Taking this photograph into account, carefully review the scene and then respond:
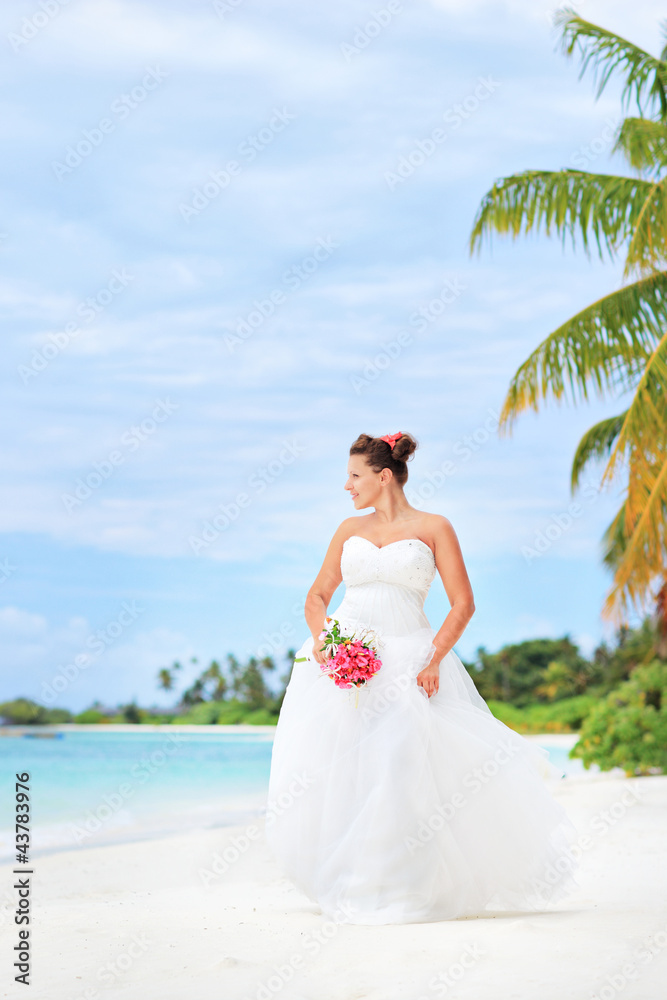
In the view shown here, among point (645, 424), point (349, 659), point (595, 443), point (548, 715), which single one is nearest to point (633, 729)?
point (595, 443)

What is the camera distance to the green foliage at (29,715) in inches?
1960

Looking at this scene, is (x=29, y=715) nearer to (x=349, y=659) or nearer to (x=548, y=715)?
(x=548, y=715)

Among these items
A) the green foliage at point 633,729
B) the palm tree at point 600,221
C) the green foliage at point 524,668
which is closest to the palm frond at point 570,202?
the palm tree at point 600,221

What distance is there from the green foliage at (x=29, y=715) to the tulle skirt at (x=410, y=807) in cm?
4627

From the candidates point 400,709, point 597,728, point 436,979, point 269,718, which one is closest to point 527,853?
point 400,709

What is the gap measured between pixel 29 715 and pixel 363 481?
166 feet

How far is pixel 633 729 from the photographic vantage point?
14.9 metres

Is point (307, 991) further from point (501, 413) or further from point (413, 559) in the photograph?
point (501, 413)

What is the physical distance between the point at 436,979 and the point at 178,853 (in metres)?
8.20

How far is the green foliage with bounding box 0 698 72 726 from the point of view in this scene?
4979 cm

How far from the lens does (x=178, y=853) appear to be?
37.5 ft

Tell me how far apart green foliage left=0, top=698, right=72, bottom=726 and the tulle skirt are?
46.3 m

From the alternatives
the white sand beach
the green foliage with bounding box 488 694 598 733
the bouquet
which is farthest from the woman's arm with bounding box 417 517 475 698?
the green foliage with bounding box 488 694 598 733

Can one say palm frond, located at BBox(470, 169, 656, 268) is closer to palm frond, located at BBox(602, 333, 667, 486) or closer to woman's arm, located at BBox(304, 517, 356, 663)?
palm frond, located at BBox(602, 333, 667, 486)
